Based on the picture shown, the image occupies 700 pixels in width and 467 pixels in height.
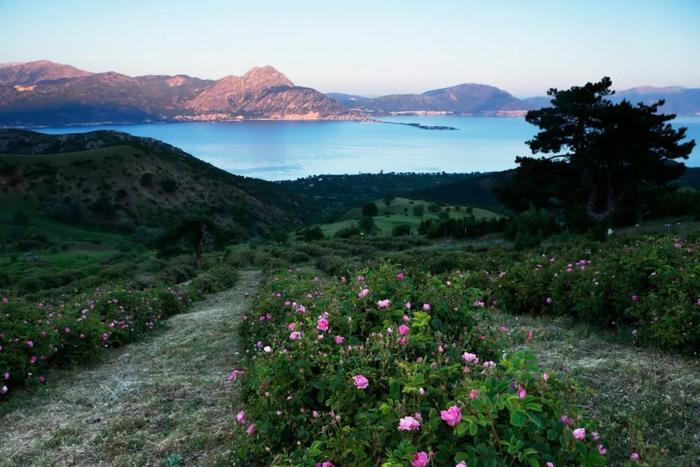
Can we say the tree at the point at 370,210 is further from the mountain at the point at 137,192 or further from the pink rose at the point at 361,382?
the pink rose at the point at 361,382

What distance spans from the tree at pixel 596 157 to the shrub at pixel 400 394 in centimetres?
2490

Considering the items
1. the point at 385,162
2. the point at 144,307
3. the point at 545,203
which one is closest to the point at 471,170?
the point at 385,162

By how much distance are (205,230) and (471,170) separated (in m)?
149

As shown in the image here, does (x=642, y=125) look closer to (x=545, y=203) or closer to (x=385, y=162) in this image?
(x=545, y=203)

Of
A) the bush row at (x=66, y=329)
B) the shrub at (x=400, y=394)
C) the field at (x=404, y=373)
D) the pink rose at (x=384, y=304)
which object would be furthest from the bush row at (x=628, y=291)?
the bush row at (x=66, y=329)

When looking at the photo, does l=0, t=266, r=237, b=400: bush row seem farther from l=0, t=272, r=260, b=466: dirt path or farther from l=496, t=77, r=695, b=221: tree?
l=496, t=77, r=695, b=221: tree

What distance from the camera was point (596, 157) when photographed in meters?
27.1

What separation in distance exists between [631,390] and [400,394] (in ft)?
9.15

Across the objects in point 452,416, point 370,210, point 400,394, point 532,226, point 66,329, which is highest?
point 452,416

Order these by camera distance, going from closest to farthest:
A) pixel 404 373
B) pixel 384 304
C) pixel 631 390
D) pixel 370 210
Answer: pixel 404 373 → pixel 384 304 → pixel 631 390 → pixel 370 210

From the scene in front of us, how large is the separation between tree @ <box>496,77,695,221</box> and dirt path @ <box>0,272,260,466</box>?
2414 cm

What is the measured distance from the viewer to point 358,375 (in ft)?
9.48

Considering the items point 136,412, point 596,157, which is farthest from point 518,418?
point 596,157

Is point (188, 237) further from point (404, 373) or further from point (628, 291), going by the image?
point (404, 373)
